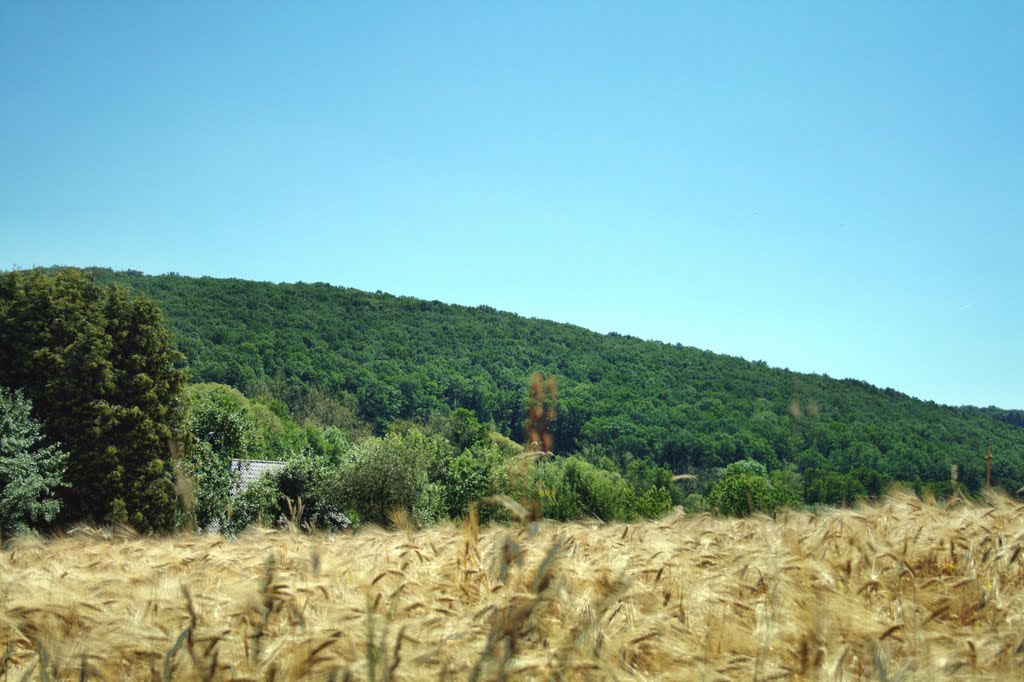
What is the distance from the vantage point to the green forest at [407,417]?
2592cm

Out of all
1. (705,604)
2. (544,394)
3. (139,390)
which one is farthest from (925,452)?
(705,604)

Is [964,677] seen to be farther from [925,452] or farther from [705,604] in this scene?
[925,452]

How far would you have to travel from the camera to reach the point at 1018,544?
388 centimetres

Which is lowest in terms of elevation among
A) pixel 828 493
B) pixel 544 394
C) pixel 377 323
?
pixel 828 493

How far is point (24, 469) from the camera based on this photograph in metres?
23.0

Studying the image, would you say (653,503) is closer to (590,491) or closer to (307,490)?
(590,491)

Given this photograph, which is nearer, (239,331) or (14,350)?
(14,350)

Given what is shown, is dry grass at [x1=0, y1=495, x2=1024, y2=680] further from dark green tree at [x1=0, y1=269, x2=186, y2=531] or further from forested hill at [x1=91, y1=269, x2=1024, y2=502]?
forested hill at [x1=91, y1=269, x2=1024, y2=502]

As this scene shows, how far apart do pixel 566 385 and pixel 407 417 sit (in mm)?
25838

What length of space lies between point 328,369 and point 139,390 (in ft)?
268

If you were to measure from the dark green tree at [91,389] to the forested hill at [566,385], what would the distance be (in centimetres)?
4562

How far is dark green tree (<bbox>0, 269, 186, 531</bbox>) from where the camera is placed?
25.7 metres

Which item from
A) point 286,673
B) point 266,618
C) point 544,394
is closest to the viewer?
point 286,673

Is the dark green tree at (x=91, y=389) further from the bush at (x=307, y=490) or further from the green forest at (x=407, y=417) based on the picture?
the bush at (x=307, y=490)
